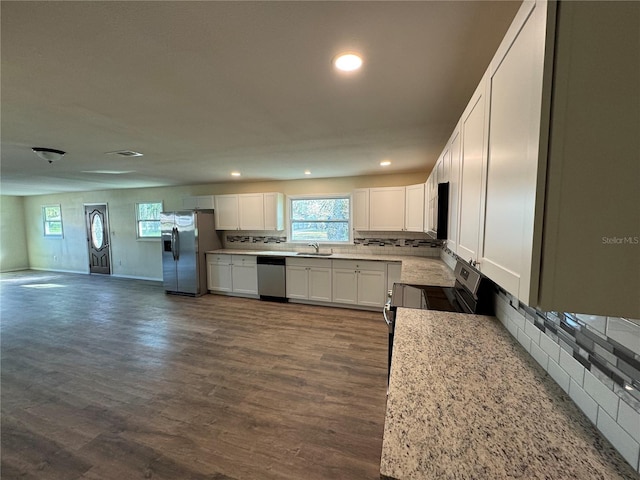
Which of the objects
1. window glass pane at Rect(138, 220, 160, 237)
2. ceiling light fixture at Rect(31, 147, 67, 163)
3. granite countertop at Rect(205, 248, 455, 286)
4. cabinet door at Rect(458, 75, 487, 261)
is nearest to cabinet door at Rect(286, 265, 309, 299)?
granite countertop at Rect(205, 248, 455, 286)

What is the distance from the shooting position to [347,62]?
4.49 feet

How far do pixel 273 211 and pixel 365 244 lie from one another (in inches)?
77.6

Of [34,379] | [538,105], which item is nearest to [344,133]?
[538,105]

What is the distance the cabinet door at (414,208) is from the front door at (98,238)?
8056 mm

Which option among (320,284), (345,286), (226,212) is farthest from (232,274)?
(345,286)

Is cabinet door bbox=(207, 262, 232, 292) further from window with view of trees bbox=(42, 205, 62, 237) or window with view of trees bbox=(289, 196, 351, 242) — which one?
window with view of trees bbox=(42, 205, 62, 237)

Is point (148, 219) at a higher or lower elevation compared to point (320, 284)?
higher

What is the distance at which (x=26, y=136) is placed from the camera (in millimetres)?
2502

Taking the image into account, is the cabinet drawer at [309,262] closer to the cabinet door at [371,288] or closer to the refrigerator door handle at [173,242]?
the cabinet door at [371,288]

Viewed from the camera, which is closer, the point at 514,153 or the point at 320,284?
the point at 514,153

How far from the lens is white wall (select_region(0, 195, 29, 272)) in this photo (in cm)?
788

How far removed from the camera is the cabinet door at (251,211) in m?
5.18

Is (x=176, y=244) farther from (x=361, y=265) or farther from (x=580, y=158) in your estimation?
(x=580, y=158)

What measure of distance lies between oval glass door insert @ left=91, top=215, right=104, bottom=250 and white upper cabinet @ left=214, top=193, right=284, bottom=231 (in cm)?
437
